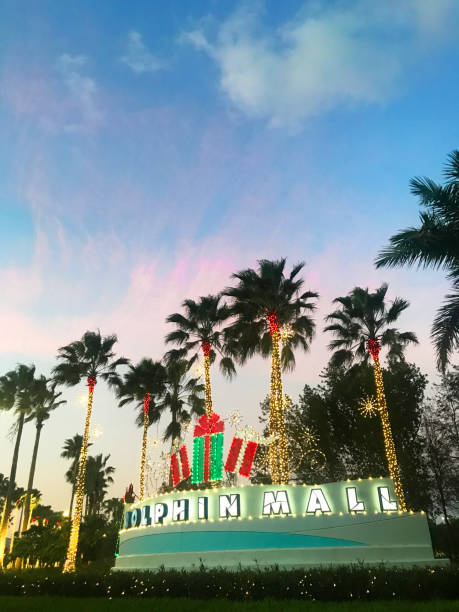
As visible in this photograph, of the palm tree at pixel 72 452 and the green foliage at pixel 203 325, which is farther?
the palm tree at pixel 72 452

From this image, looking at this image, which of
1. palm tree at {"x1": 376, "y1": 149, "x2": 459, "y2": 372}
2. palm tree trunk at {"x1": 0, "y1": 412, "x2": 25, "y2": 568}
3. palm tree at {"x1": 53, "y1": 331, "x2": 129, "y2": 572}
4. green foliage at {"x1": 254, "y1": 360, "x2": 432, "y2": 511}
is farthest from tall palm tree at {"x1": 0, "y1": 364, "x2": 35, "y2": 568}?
palm tree at {"x1": 376, "y1": 149, "x2": 459, "y2": 372}

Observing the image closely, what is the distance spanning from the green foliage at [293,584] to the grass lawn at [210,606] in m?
0.77

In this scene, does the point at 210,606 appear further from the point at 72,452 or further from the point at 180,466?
the point at 72,452

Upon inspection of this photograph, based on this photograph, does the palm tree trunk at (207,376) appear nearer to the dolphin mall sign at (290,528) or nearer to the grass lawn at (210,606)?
the dolphin mall sign at (290,528)

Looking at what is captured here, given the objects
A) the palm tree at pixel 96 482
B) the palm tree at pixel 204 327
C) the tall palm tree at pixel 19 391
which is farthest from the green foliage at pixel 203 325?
the palm tree at pixel 96 482

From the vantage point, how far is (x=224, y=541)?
1884 cm

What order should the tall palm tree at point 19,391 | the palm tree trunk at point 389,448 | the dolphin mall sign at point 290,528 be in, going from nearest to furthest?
the dolphin mall sign at point 290,528
the palm tree trunk at point 389,448
the tall palm tree at point 19,391

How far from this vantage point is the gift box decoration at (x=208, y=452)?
21.2m

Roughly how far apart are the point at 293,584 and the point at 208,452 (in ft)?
27.9

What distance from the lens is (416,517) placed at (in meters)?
17.1

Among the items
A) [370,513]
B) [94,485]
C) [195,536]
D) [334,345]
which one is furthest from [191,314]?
[94,485]

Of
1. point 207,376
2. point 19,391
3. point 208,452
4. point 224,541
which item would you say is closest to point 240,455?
point 208,452

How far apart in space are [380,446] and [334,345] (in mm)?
13267

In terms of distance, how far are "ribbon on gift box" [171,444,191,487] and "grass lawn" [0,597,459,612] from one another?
25.6ft
